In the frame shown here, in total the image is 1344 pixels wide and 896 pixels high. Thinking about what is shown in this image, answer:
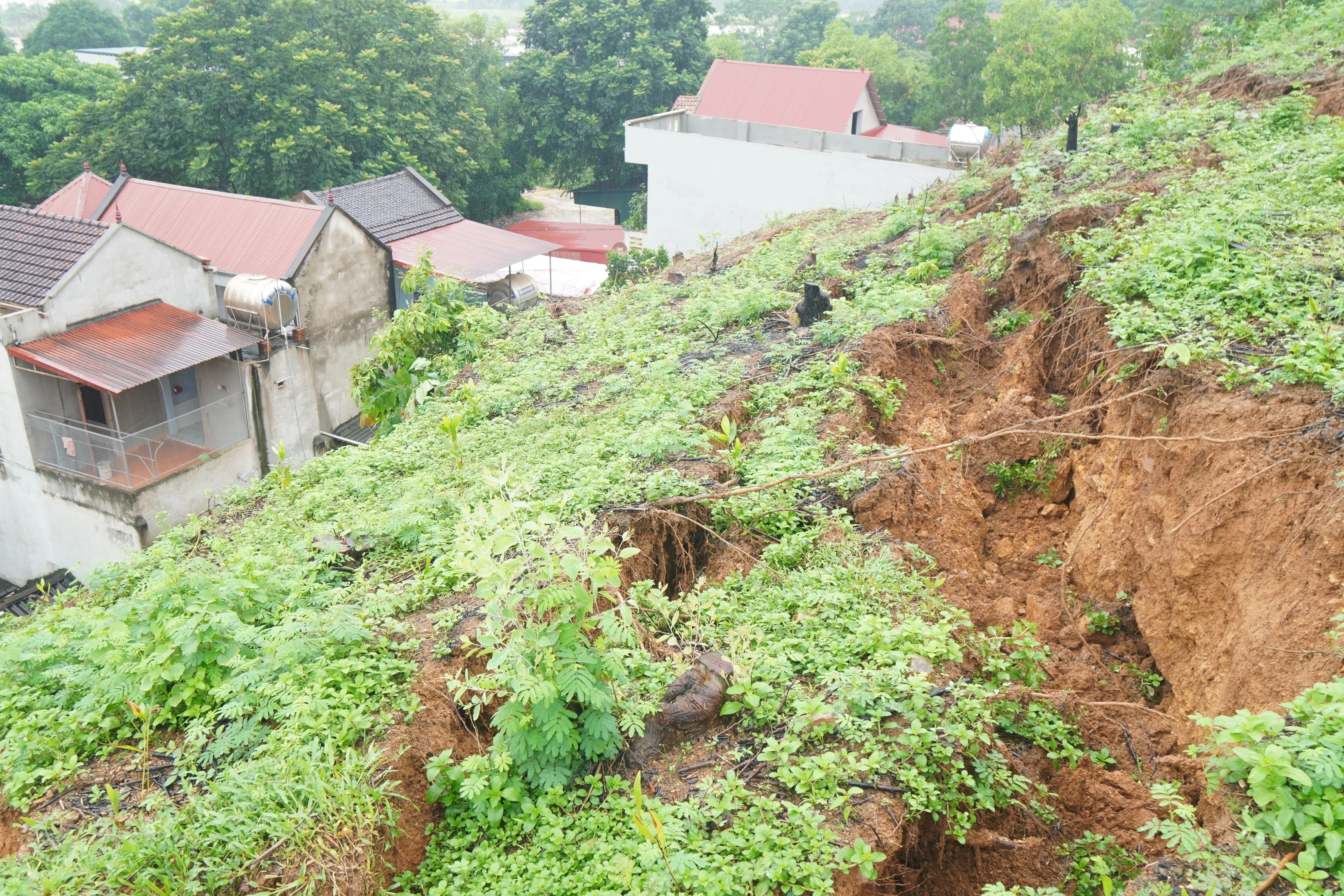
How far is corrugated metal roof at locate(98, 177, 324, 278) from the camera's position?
19422mm

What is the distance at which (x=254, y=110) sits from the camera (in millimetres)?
29656

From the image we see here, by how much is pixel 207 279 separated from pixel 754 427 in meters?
14.4

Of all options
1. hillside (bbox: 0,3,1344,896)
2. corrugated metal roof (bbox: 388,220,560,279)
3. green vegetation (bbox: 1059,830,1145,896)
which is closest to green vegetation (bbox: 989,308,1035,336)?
hillside (bbox: 0,3,1344,896)

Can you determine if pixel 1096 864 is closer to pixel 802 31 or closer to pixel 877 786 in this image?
pixel 877 786

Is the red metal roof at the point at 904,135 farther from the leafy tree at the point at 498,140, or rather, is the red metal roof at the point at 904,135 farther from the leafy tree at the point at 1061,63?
the leafy tree at the point at 498,140

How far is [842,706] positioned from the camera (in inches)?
191

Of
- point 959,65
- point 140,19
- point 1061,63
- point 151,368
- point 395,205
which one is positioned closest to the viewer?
point 151,368

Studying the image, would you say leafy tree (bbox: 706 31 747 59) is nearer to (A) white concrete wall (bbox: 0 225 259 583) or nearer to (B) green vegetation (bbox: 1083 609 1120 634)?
(A) white concrete wall (bbox: 0 225 259 583)

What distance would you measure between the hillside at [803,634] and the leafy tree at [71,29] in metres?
55.7

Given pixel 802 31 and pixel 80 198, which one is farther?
pixel 802 31

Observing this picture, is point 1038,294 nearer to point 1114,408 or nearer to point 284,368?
point 1114,408

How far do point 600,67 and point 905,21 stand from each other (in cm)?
3628

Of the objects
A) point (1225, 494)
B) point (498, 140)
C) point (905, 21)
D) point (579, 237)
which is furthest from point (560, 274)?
point (905, 21)

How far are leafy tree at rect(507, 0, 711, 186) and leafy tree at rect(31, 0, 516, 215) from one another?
741cm
